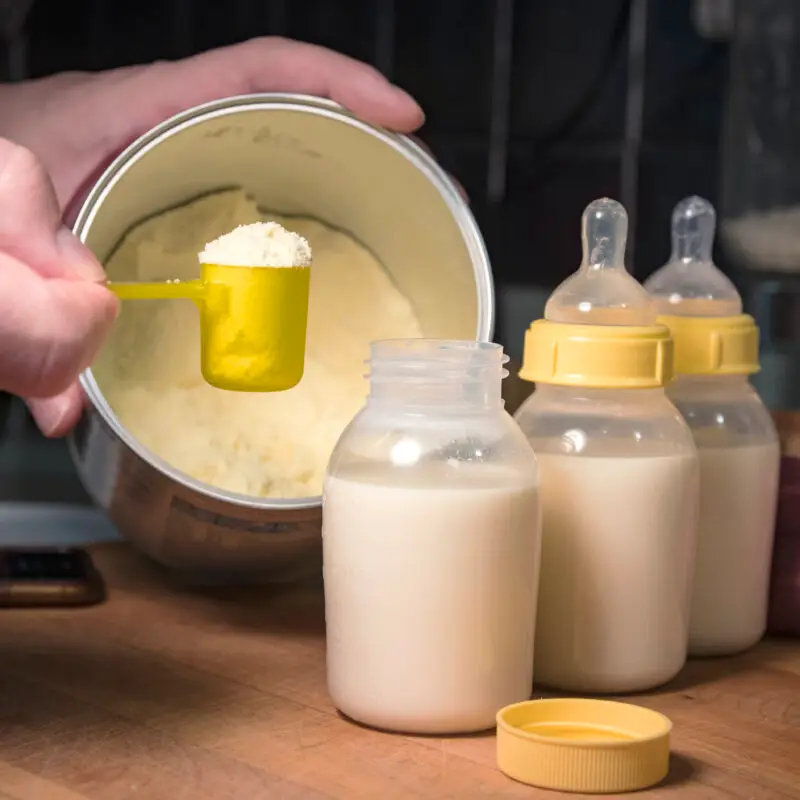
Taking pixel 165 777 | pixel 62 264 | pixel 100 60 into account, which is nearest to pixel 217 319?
pixel 62 264

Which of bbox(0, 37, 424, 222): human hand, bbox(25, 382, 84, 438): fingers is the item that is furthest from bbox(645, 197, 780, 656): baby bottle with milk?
bbox(25, 382, 84, 438): fingers

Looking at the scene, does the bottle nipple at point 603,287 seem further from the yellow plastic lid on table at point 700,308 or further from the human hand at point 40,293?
the human hand at point 40,293

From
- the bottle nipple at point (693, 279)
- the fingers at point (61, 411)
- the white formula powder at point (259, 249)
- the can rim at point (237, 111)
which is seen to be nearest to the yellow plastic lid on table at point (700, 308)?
the bottle nipple at point (693, 279)

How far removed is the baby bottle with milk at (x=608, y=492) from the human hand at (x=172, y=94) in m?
0.23

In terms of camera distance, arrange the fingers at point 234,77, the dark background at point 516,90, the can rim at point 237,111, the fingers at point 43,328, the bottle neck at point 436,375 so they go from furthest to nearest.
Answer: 1. the dark background at point 516,90
2. the fingers at point 234,77
3. the can rim at point 237,111
4. the bottle neck at point 436,375
5. the fingers at point 43,328

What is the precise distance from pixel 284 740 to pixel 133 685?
12 centimetres

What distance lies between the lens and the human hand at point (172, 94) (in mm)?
900

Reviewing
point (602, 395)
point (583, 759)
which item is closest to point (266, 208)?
point (602, 395)

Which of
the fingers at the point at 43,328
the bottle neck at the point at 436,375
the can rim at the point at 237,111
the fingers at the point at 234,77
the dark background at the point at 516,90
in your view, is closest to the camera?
the fingers at the point at 43,328

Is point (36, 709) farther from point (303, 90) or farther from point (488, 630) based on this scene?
point (303, 90)

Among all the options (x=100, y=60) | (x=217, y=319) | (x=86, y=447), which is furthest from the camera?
(x=100, y=60)

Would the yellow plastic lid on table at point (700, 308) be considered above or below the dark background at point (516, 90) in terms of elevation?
below

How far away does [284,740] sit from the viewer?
2.21 feet

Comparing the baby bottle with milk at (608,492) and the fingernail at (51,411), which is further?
the fingernail at (51,411)
